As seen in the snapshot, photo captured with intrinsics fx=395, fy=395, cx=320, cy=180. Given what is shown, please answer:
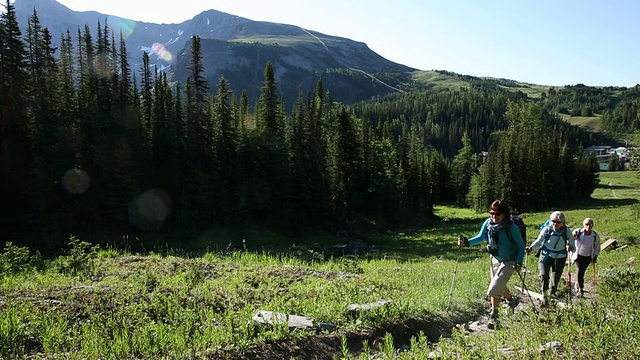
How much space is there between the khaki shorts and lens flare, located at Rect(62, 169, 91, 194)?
40.1 metres

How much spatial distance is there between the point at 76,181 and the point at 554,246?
135 ft

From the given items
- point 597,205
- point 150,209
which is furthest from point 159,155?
point 597,205

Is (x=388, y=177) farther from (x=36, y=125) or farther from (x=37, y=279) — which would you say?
(x=37, y=279)

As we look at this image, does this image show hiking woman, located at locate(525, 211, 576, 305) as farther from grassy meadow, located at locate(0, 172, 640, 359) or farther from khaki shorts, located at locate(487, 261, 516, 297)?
khaki shorts, located at locate(487, 261, 516, 297)

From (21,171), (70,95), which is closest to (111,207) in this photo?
(21,171)

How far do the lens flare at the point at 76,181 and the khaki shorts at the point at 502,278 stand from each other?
4013cm

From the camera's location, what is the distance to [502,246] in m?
8.53

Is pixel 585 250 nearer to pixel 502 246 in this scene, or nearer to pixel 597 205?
pixel 502 246

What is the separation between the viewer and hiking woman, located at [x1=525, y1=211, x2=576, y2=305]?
33.2 feet

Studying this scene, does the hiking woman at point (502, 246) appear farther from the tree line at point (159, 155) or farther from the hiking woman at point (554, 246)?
the tree line at point (159, 155)

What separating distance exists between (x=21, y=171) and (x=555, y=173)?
78850 mm

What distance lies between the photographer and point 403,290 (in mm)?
11203

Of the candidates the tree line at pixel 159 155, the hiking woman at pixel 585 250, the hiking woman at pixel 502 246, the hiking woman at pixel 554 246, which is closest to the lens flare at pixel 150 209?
the tree line at pixel 159 155

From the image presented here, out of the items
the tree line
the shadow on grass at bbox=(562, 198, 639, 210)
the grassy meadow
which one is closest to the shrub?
the grassy meadow
